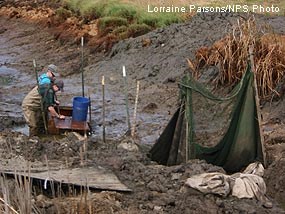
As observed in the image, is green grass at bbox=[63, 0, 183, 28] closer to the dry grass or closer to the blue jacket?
the dry grass

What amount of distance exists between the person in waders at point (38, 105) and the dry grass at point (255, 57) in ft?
13.2

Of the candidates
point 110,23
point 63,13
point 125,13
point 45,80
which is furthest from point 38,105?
point 63,13

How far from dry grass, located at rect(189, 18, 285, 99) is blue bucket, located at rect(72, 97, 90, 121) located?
3.64 m

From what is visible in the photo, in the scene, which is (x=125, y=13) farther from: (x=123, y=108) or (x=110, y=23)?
(x=123, y=108)

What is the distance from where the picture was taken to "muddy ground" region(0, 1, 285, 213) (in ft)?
27.8

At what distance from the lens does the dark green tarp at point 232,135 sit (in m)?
10.2

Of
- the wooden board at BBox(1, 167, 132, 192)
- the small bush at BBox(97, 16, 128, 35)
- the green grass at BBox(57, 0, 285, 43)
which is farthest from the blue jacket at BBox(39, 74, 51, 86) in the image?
the small bush at BBox(97, 16, 128, 35)

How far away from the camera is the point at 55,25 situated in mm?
24922

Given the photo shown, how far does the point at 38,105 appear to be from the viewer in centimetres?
1346

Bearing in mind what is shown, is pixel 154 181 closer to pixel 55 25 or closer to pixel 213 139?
pixel 213 139

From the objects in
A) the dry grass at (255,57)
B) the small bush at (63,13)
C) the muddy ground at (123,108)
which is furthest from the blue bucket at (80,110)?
the small bush at (63,13)

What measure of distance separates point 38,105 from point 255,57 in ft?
16.4

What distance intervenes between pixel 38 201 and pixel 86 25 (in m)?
15.8

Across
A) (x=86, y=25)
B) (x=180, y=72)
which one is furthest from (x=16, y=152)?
(x=86, y=25)
